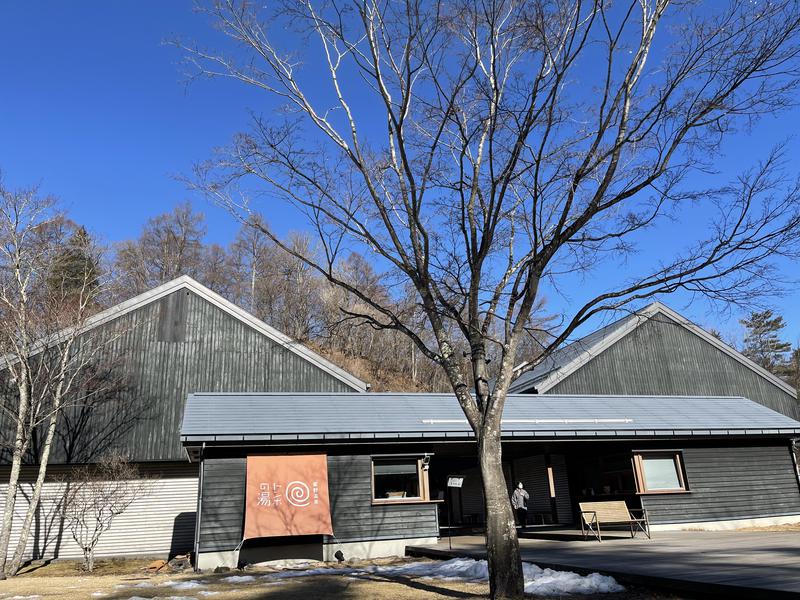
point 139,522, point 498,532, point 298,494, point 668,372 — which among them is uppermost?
point 668,372

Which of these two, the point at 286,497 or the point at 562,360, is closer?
the point at 286,497

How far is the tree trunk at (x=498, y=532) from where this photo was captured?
24.2 feet

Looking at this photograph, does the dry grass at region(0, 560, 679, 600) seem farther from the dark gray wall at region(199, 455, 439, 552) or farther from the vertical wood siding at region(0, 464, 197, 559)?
the vertical wood siding at region(0, 464, 197, 559)

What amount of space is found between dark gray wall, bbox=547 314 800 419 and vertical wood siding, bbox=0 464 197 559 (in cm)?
1482

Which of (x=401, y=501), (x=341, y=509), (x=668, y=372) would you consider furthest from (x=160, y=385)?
(x=668, y=372)

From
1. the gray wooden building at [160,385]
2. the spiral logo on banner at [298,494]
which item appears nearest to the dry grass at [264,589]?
the spiral logo on banner at [298,494]

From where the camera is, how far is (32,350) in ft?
60.3

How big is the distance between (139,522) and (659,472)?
51.9ft

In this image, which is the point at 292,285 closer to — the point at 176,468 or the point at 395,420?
the point at 176,468

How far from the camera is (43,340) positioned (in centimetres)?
1812

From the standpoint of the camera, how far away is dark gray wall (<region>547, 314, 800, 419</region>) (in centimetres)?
2589

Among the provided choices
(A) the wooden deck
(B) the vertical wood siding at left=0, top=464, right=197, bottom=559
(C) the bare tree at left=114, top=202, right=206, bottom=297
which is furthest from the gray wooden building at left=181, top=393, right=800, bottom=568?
(C) the bare tree at left=114, top=202, right=206, bottom=297

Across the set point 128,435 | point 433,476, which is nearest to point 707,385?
point 433,476

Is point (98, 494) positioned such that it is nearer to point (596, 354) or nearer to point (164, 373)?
point (164, 373)
